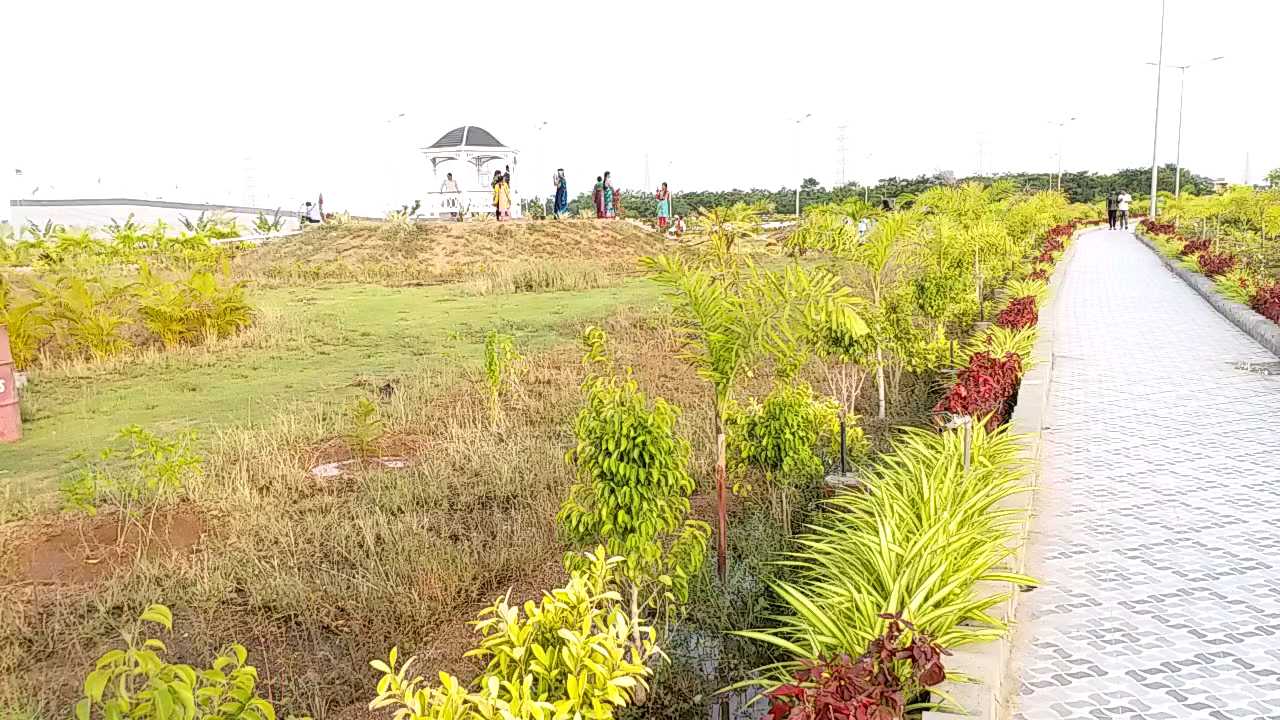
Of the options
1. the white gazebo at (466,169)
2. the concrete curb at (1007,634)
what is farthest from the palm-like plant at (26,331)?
the white gazebo at (466,169)

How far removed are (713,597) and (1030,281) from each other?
10.7 m

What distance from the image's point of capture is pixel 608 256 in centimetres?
2539

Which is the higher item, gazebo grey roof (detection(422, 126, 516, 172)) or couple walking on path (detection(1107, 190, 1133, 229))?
gazebo grey roof (detection(422, 126, 516, 172))

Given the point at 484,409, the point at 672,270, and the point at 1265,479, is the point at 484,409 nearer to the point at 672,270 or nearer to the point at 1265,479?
the point at 672,270

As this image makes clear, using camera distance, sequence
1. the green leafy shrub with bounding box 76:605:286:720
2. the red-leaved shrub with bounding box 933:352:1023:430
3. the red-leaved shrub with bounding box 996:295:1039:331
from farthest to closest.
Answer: the red-leaved shrub with bounding box 996:295:1039:331
the red-leaved shrub with bounding box 933:352:1023:430
the green leafy shrub with bounding box 76:605:286:720

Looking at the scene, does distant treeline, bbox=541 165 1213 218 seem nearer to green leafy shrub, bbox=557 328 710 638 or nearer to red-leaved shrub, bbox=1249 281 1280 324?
red-leaved shrub, bbox=1249 281 1280 324

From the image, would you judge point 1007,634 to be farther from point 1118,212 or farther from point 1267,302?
point 1118,212

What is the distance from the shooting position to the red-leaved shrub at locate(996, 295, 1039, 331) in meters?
8.87

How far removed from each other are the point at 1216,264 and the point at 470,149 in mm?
21861

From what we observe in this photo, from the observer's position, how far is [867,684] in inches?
98.7

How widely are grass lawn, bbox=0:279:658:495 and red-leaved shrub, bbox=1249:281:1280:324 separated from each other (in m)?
8.05

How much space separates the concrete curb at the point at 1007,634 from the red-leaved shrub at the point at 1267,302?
13.2 ft

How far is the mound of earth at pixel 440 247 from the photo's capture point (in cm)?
2323

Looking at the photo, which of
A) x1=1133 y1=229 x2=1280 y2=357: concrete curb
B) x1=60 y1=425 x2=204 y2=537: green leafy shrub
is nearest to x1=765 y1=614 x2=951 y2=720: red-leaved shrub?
x1=60 y1=425 x2=204 y2=537: green leafy shrub
